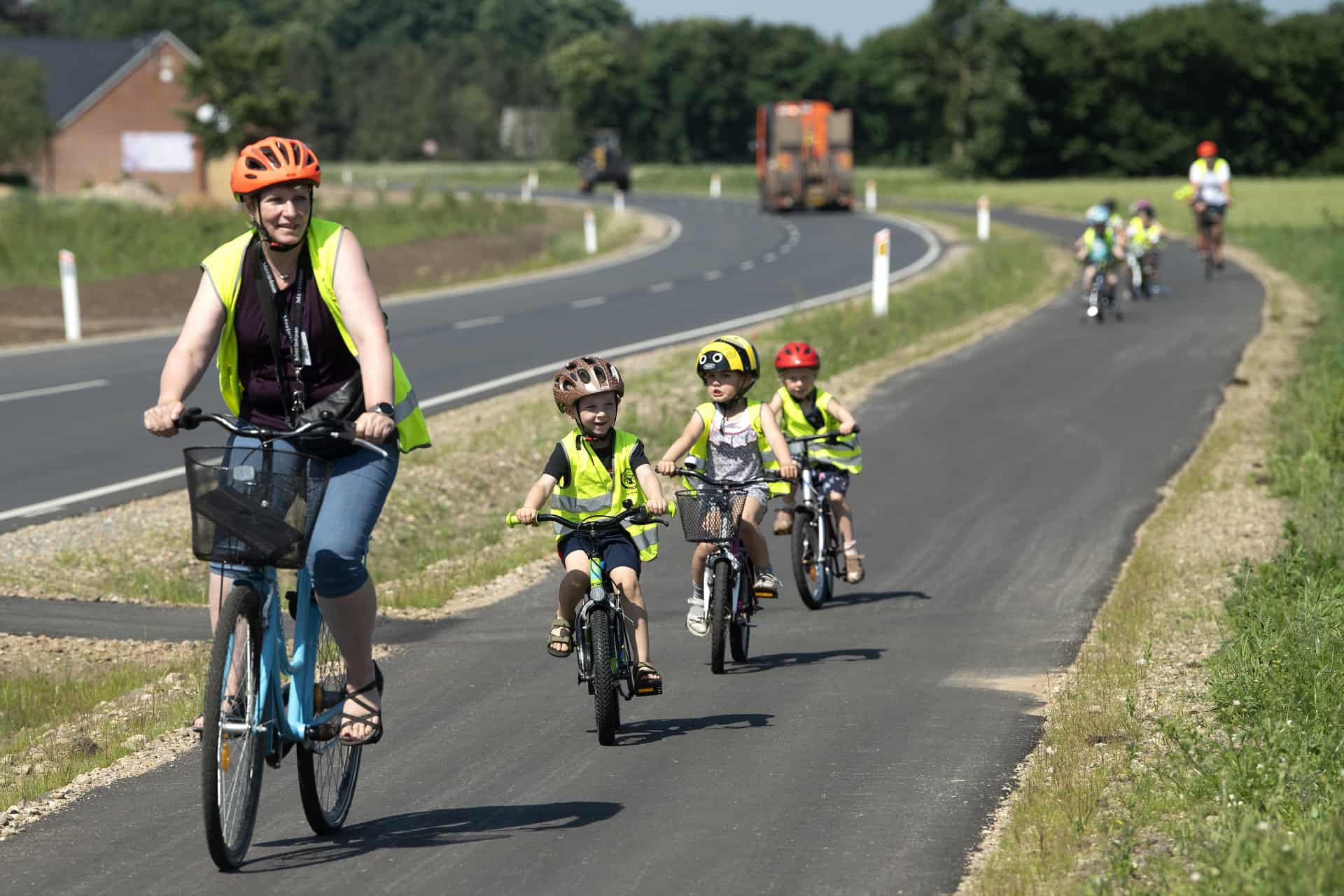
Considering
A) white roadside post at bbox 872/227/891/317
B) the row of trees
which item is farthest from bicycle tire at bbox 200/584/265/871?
the row of trees

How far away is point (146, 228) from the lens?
4353cm

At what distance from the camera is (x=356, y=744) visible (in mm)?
5820

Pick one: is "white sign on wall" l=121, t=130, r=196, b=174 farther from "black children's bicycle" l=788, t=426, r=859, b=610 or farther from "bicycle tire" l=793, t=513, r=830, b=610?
"bicycle tire" l=793, t=513, r=830, b=610

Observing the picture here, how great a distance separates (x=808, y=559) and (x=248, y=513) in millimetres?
5636

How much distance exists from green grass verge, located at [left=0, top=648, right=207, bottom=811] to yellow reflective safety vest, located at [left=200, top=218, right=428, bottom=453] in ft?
6.51

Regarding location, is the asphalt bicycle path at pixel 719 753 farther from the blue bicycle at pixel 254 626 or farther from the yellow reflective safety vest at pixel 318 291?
the yellow reflective safety vest at pixel 318 291

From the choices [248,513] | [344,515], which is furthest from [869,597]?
[248,513]

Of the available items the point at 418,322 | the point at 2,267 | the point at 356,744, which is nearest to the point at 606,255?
the point at 2,267

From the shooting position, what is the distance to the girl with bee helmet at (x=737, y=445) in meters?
8.61

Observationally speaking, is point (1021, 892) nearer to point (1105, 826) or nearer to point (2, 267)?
point (1105, 826)

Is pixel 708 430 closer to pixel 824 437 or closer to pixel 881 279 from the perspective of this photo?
pixel 824 437

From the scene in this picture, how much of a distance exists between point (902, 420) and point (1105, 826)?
1201 centimetres

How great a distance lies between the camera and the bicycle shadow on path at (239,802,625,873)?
5734mm

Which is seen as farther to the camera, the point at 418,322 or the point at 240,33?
the point at 240,33
